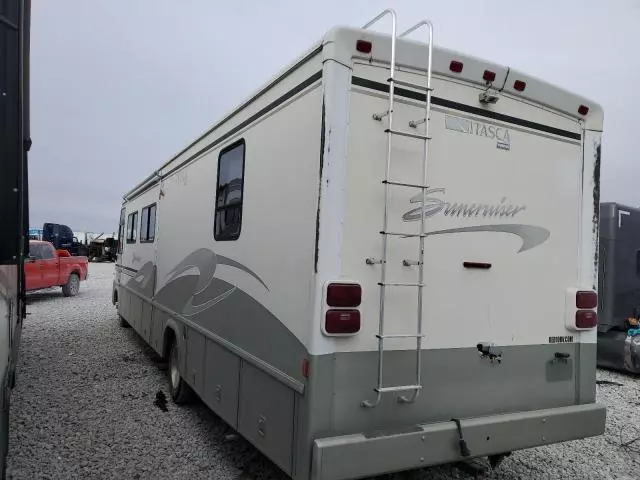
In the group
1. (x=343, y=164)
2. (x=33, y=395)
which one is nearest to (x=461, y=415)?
(x=343, y=164)

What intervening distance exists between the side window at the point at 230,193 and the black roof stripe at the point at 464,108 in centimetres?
135

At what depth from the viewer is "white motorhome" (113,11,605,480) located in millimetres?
2709

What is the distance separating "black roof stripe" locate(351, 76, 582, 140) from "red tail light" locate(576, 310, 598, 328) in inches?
50.3

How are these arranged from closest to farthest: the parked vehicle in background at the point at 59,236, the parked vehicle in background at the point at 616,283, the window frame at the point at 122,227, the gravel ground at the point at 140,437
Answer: the gravel ground at the point at 140,437 < the parked vehicle in background at the point at 616,283 < the window frame at the point at 122,227 < the parked vehicle in background at the point at 59,236

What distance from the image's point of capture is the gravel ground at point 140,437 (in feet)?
12.6

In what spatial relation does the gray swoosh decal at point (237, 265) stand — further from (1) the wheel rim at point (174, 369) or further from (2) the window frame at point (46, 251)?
(2) the window frame at point (46, 251)

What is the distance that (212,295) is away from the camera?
13.9 feet

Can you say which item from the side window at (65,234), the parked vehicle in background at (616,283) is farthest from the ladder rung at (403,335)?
the side window at (65,234)

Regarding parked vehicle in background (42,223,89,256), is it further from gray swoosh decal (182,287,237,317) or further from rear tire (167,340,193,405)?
gray swoosh decal (182,287,237,317)

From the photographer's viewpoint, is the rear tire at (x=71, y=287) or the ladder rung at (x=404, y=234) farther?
the rear tire at (x=71, y=287)

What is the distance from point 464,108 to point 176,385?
406 centimetres

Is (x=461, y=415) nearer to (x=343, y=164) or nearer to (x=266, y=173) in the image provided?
(x=343, y=164)

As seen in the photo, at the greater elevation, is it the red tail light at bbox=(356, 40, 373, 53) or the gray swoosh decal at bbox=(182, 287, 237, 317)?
the red tail light at bbox=(356, 40, 373, 53)

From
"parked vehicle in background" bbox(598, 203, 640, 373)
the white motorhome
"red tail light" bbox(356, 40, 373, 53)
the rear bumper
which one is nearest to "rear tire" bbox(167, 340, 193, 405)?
the white motorhome
